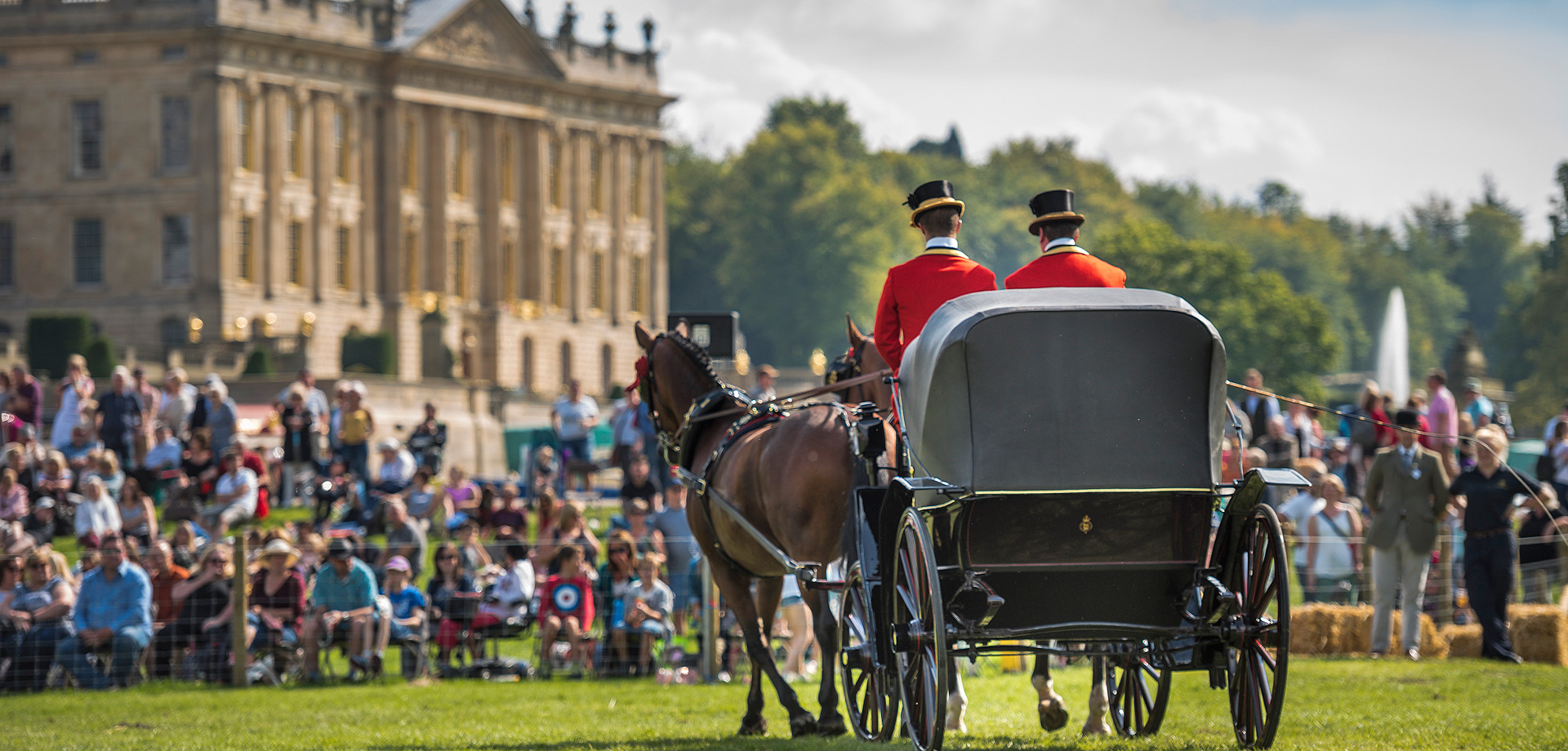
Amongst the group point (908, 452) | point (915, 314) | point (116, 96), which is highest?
point (116, 96)

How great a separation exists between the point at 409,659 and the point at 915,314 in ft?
31.2

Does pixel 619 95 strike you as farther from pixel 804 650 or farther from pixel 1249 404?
pixel 804 650

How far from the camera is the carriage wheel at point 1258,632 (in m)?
8.22

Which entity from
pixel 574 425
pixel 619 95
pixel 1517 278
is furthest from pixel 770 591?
pixel 1517 278

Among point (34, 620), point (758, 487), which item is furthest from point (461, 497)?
point (758, 487)

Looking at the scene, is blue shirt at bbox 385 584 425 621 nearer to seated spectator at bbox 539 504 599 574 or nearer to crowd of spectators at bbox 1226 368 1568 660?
seated spectator at bbox 539 504 599 574

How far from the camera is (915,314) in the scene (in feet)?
33.0

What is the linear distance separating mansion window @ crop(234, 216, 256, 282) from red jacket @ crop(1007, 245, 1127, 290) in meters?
62.4

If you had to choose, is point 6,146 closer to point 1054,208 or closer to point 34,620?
point 34,620

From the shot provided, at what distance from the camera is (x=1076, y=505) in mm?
8391

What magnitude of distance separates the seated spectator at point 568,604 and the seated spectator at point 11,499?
29.2 feet

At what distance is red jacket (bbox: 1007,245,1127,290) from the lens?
9.62 m

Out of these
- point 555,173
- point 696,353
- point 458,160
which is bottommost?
point 696,353

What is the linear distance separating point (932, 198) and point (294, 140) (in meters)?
63.5
